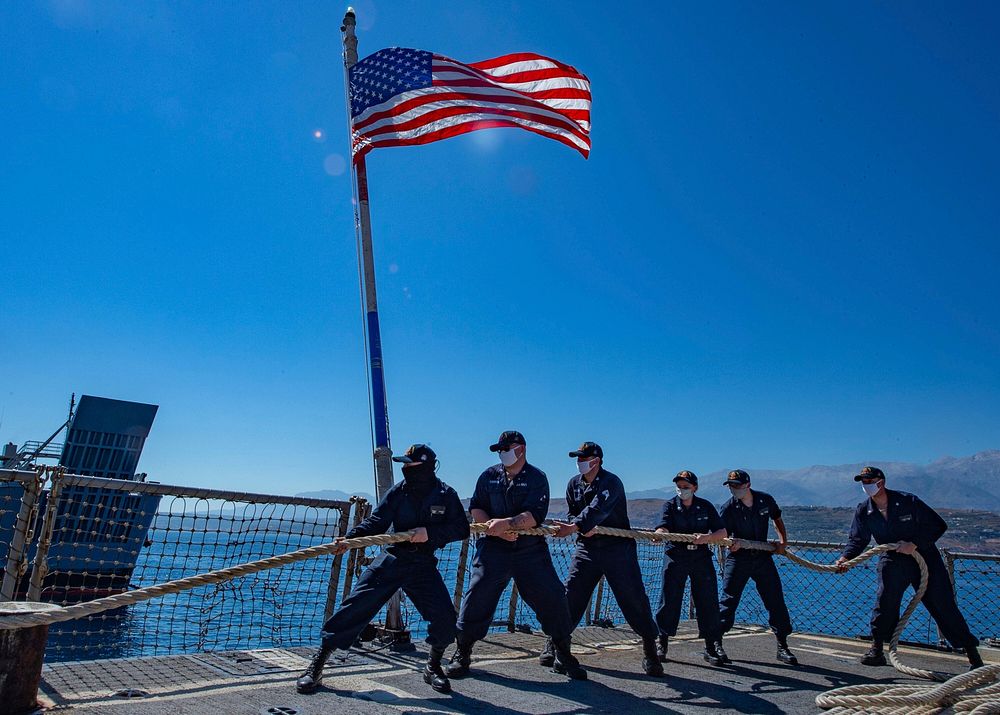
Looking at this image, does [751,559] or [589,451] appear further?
[751,559]

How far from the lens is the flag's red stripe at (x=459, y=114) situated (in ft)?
25.5

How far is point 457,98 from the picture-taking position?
8273 millimetres

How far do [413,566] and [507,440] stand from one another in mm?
1255

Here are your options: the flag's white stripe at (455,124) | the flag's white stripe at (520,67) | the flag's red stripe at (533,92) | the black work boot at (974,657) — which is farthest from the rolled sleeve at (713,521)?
the flag's white stripe at (520,67)

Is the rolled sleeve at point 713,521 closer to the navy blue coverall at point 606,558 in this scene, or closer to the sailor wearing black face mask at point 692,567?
the sailor wearing black face mask at point 692,567

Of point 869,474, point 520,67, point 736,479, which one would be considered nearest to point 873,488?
point 869,474

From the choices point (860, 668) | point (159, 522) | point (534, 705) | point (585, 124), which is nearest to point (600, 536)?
point (534, 705)

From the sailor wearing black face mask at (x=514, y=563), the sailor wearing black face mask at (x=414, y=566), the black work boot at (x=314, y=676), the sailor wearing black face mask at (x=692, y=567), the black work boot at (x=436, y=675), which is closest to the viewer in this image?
the black work boot at (x=314, y=676)

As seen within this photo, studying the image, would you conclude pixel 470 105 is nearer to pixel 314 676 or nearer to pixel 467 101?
pixel 467 101

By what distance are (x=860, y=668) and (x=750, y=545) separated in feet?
5.30

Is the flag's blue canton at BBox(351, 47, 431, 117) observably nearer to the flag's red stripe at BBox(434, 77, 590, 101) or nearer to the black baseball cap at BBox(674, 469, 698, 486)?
the flag's red stripe at BBox(434, 77, 590, 101)

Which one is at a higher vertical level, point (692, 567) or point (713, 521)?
point (713, 521)

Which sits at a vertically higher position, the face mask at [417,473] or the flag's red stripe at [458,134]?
the flag's red stripe at [458,134]

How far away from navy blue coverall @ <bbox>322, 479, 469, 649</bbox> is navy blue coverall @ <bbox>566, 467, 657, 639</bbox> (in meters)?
1.26
